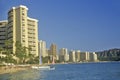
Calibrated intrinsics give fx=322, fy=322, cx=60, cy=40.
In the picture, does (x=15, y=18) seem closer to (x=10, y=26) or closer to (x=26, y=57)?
(x=10, y=26)

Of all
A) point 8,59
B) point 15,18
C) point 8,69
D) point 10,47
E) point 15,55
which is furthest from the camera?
point 15,18

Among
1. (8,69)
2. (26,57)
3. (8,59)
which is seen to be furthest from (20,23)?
(8,69)

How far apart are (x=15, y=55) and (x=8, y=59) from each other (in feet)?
58.8

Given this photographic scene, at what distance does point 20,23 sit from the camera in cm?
19475

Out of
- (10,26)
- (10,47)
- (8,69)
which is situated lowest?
(8,69)

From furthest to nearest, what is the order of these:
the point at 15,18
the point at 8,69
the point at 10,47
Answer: the point at 15,18, the point at 10,47, the point at 8,69

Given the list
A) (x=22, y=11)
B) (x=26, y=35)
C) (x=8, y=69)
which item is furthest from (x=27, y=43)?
(x=8, y=69)

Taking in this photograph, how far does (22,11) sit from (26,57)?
37.7m

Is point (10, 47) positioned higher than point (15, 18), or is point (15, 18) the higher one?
point (15, 18)

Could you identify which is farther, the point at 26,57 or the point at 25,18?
the point at 25,18

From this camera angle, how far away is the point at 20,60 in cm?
17025

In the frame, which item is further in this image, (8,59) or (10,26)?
(10,26)

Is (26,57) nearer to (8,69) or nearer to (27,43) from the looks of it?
(27,43)

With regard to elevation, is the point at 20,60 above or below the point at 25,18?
below
